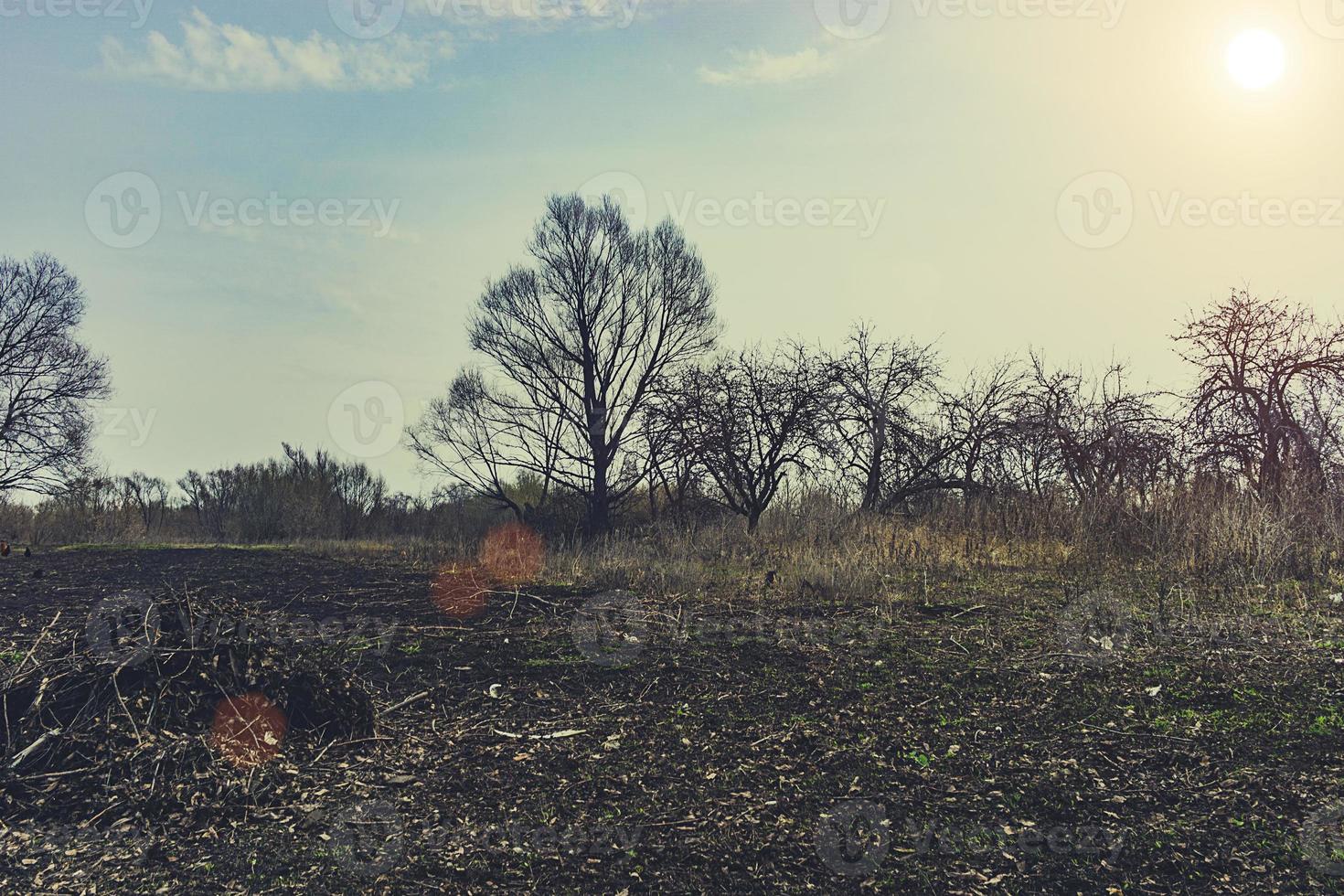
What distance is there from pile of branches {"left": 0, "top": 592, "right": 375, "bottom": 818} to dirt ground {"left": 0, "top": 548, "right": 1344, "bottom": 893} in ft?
0.14

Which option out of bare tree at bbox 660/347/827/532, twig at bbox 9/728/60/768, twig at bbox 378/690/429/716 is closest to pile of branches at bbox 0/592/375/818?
twig at bbox 9/728/60/768

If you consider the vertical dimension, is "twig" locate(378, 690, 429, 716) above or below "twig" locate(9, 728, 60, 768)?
above

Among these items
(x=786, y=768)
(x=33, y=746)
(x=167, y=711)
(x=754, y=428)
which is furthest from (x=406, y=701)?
(x=754, y=428)

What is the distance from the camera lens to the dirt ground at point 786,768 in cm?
344

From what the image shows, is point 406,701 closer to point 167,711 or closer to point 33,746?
point 167,711

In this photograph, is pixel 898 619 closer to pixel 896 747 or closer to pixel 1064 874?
pixel 896 747

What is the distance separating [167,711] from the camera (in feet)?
15.0

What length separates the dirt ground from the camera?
3441 mm

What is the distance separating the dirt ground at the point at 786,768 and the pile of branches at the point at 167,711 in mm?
42

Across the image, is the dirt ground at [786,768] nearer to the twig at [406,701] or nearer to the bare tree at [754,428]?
the twig at [406,701]

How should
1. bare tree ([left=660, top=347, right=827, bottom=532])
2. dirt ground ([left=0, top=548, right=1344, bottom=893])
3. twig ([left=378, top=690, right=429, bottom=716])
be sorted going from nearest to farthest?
1. dirt ground ([left=0, top=548, right=1344, bottom=893])
2. twig ([left=378, top=690, right=429, bottom=716])
3. bare tree ([left=660, top=347, right=827, bottom=532])

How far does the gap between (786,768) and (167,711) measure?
3.14 metres

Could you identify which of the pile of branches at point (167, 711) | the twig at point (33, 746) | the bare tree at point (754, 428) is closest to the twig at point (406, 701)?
the pile of branches at point (167, 711)

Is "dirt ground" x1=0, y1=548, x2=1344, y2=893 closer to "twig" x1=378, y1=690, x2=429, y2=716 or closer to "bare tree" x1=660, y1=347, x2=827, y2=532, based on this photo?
"twig" x1=378, y1=690, x2=429, y2=716
